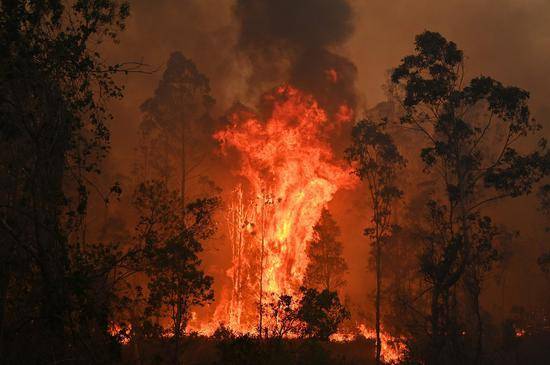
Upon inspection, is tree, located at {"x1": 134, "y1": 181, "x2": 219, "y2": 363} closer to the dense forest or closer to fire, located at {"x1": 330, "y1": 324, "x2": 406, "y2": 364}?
the dense forest

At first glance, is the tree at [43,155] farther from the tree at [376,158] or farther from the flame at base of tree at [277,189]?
the flame at base of tree at [277,189]

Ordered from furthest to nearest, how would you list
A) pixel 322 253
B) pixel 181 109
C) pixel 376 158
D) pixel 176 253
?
pixel 322 253 < pixel 181 109 < pixel 376 158 < pixel 176 253

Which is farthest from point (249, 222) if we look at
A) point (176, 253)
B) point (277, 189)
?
point (176, 253)

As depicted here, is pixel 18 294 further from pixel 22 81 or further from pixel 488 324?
pixel 488 324

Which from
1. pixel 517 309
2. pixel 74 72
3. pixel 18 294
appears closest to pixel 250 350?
pixel 18 294

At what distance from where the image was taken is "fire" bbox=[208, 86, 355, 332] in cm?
4062

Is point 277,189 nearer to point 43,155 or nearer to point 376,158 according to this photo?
point 376,158

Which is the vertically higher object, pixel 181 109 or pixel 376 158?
pixel 181 109

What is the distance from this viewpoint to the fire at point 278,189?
4062cm

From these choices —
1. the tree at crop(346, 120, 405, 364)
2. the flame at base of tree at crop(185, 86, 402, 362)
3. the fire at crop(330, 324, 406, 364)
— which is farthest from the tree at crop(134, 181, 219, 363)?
the flame at base of tree at crop(185, 86, 402, 362)

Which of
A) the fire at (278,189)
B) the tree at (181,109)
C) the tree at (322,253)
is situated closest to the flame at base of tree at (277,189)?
the fire at (278,189)

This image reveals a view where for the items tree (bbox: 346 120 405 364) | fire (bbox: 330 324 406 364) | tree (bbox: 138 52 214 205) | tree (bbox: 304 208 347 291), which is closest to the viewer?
tree (bbox: 346 120 405 364)

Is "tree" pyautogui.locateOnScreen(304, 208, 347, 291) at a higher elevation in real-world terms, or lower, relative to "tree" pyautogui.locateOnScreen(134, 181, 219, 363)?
higher

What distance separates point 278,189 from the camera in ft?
137
